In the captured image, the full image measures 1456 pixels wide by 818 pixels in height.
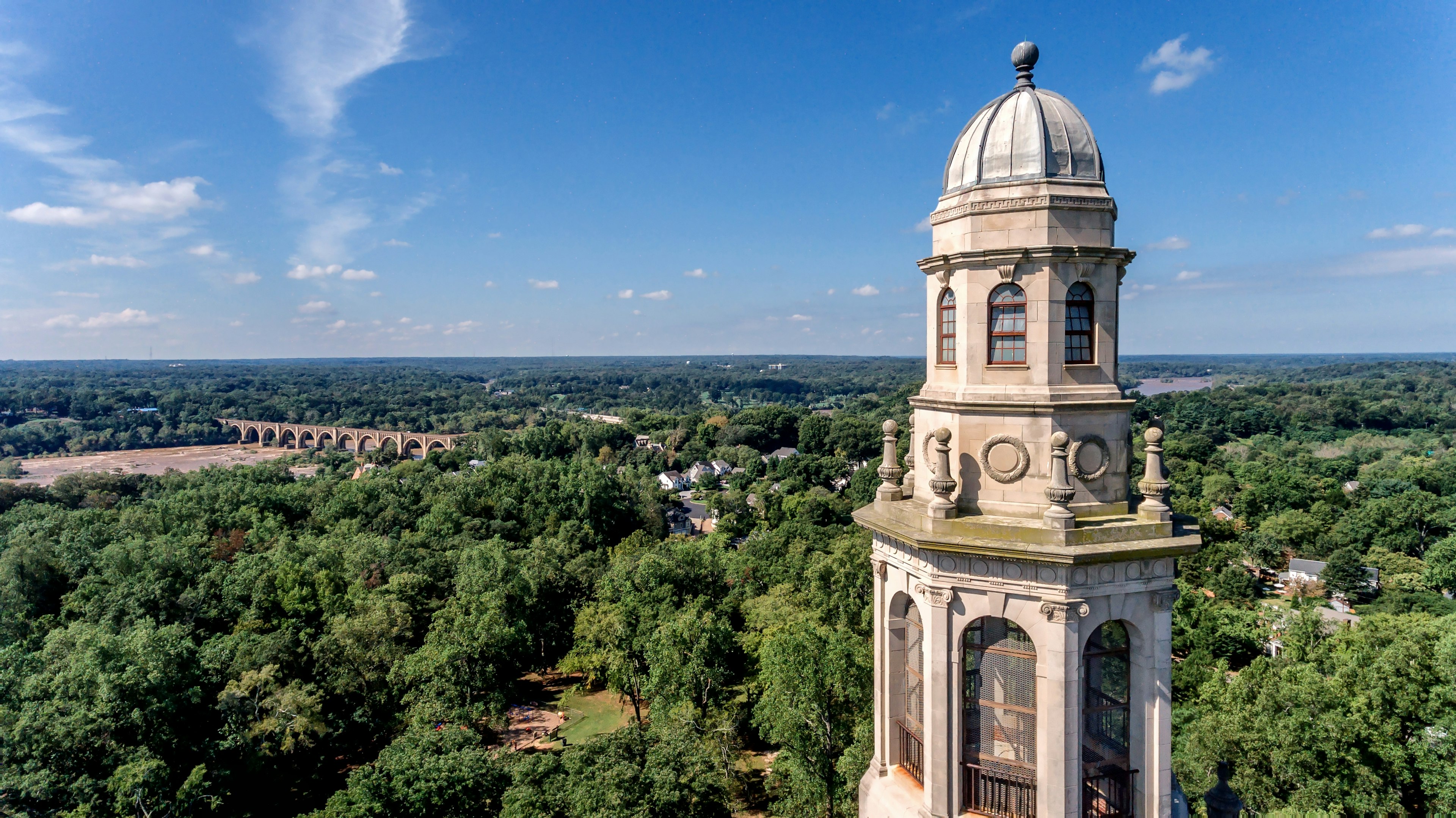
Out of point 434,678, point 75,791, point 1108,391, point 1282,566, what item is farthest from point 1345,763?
point 1282,566

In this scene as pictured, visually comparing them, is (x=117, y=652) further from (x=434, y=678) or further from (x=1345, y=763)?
(x=1345, y=763)

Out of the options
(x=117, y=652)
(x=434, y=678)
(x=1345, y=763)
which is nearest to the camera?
(x=1345, y=763)

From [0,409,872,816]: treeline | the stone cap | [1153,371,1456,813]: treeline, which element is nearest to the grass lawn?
[0,409,872,816]: treeline

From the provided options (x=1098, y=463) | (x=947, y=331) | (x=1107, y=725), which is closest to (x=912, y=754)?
(x=1107, y=725)

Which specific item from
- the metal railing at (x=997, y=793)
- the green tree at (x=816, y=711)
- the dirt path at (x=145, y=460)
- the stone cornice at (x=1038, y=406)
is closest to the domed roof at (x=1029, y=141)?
the stone cornice at (x=1038, y=406)

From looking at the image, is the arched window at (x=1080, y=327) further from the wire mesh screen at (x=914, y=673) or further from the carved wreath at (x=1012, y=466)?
the wire mesh screen at (x=914, y=673)

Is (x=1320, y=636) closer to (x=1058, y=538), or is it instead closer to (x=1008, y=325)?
(x=1058, y=538)

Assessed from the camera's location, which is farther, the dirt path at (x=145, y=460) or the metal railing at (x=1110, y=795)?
the dirt path at (x=145, y=460)
